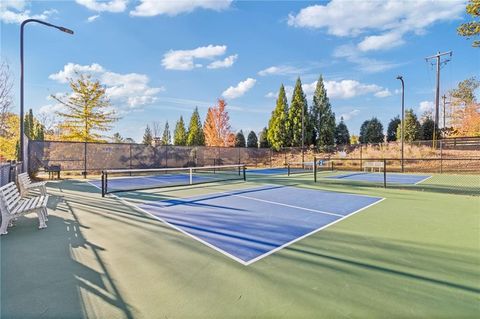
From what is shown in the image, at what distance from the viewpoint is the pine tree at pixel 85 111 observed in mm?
A: 20969

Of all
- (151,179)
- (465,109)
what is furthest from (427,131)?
(151,179)

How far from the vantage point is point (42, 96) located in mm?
21688

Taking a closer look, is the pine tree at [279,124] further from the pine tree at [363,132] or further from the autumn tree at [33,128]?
the autumn tree at [33,128]

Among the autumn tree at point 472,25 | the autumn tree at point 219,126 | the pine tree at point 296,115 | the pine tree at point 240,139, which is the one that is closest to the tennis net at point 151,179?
the autumn tree at point 472,25

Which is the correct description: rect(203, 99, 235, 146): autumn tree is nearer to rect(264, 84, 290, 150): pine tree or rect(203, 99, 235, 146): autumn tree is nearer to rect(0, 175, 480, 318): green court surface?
rect(264, 84, 290, 150): pine tree

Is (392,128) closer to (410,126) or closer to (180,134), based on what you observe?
(410,126)

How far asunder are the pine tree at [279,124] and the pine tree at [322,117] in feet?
12.1

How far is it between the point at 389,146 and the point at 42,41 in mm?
27350

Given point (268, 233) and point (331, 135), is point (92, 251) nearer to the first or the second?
point (268, 233)

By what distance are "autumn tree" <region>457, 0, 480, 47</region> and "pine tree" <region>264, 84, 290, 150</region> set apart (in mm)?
21821

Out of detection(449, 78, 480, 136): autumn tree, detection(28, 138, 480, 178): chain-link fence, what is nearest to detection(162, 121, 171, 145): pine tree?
detection(28, 138, 480, 178): chain-link fence

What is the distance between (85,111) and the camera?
21.3 metres

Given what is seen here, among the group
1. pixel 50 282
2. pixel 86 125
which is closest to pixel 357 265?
pixel 50 282

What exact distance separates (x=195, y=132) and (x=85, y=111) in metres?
21.4
